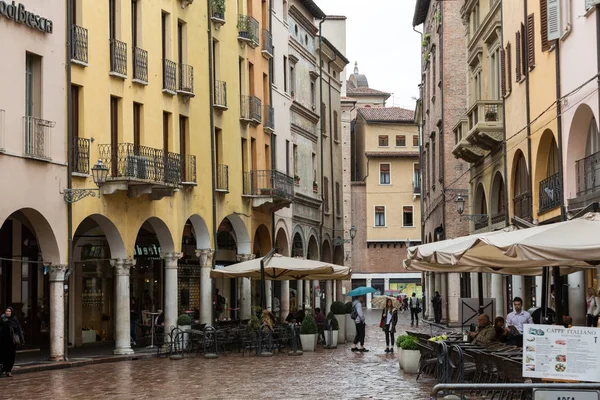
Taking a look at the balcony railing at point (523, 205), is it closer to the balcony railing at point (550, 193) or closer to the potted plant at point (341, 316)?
the balcony railing at point (550, 193)

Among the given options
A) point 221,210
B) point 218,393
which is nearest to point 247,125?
point 221,210

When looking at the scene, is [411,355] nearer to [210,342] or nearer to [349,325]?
[210,342]

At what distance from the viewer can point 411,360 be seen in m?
23.3

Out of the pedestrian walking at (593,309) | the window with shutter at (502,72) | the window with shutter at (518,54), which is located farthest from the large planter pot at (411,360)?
the window with shutter at (502,72)

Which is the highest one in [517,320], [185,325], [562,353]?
[562,353]

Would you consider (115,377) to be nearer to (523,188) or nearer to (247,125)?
(523,188)

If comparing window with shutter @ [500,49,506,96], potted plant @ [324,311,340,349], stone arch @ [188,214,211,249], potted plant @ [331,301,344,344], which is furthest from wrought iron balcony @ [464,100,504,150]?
stone arch @ [188,214,211,249]

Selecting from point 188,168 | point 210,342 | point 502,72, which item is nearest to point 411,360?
point 210,342

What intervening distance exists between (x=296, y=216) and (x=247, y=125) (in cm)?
970

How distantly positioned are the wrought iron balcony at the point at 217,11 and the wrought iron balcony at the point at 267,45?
237 inches

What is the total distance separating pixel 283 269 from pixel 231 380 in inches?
440

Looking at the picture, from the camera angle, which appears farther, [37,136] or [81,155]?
[81,155]

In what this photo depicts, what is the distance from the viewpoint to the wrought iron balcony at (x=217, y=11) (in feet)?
125

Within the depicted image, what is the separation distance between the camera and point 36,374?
24.3 metres
